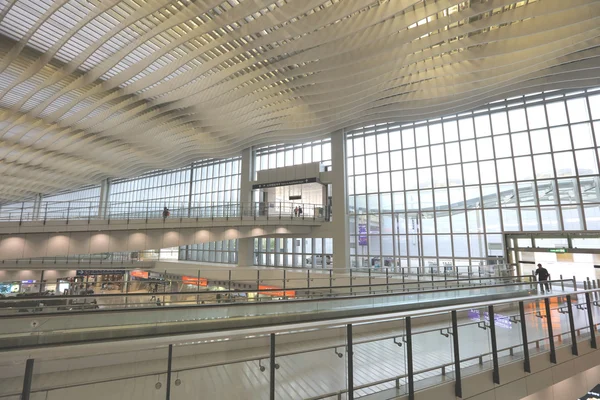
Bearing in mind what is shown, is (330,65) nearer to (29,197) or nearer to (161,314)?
(161,314)

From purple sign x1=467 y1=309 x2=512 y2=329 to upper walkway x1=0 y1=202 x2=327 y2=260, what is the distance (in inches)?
593

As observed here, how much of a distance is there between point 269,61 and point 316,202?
1327 centimetres

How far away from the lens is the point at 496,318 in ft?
12.4

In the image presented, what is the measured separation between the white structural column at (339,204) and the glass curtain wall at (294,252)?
5.03ft

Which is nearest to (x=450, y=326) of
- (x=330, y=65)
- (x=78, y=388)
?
(x=78, y=388)

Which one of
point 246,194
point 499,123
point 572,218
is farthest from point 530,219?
point 246,194

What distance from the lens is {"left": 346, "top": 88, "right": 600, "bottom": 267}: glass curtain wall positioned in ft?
51.4

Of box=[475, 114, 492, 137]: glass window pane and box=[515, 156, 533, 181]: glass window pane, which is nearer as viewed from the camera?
box=[515, 156, 533, 181]: glass window pane

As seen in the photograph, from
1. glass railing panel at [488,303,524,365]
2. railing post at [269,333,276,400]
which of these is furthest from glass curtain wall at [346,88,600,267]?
railing post at [269,333,276,400]

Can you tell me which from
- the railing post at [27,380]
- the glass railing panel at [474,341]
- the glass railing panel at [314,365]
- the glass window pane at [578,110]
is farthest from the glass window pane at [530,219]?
the railing post at [27,380]

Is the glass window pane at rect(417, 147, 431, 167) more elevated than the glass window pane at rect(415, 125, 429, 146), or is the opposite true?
the glass window pane at rect(415, 125, 429, 146)

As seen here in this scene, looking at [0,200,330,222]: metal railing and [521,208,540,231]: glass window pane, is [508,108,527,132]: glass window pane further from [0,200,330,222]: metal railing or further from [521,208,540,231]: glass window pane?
[0,200,330,222]: metal railing

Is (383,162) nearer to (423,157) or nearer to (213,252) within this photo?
(423,157)

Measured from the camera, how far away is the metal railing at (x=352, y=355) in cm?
221
